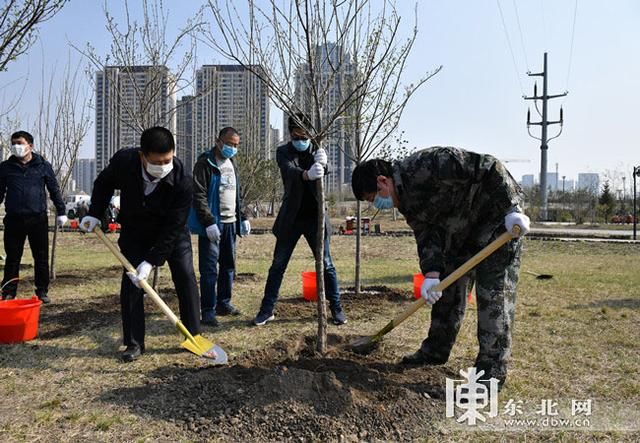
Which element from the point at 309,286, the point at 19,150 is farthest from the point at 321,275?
the point at 19,150

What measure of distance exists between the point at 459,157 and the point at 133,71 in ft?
17.5

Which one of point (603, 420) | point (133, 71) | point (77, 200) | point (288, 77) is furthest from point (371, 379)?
point (77, 200)

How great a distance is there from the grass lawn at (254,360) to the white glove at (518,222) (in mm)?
1059

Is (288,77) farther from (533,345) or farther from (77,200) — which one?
(77,200)

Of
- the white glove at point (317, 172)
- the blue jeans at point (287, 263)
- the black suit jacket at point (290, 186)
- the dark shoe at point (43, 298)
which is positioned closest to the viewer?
the white glove at point (317, 172)

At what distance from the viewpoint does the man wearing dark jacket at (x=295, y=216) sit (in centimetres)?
470

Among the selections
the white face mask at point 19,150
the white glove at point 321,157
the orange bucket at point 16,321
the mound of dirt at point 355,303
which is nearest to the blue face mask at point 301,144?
the white glove at point 321,157

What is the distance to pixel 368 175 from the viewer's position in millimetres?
3387

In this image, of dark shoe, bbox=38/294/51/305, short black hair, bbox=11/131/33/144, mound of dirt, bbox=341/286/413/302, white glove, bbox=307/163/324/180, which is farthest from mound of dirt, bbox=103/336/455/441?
short black hair, bbox=11/131/33/144

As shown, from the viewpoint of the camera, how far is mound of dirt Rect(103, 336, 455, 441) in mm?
2756

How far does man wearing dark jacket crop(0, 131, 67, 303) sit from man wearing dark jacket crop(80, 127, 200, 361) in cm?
219

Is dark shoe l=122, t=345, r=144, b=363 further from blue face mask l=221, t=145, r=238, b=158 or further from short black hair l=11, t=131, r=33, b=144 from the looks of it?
short black hair l=11, t=131, r=33, b=144

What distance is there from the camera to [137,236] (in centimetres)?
404

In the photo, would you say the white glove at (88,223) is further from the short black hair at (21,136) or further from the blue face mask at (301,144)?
the short black hair at (21,136)
